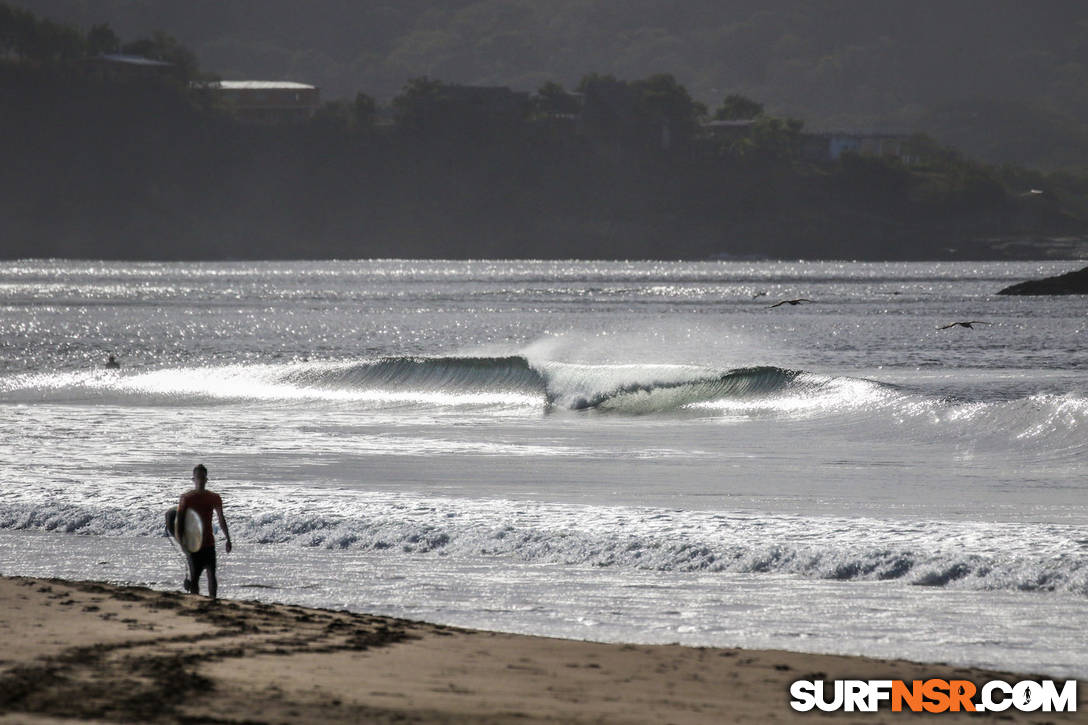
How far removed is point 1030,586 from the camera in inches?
609

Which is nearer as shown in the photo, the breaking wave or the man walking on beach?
the man walking on beach

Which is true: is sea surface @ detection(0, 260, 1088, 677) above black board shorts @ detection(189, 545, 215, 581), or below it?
below

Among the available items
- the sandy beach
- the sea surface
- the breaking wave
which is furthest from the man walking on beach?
the breaking wave

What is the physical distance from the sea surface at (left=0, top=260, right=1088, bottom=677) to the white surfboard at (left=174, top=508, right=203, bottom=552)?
101 cm

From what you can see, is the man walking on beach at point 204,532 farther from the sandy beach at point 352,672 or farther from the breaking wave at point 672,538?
the breaking wave at point 672,538

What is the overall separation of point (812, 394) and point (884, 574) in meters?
25.0

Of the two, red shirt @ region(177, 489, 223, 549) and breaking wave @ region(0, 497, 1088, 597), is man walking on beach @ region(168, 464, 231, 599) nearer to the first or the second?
red shirt @ region(177, 489, 223, 549)

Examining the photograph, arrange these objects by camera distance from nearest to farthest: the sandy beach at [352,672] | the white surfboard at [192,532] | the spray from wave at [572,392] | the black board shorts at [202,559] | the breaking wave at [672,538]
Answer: the sandy beach at [352,672]
the white surfboard at [192,532]
the black board shorts at [202,559]
the breaking wave at [672,538]
the spray from wave at [572,392]

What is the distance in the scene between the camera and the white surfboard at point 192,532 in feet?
48.4

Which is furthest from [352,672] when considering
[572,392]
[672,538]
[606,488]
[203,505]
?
[572,392]

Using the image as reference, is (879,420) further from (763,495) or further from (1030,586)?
(1030,586)

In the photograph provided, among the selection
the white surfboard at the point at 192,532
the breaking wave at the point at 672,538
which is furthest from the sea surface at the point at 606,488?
the white surfboard at the point at 192,532

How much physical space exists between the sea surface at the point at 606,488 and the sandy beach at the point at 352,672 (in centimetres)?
116

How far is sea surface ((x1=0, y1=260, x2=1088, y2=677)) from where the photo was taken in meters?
14.9
